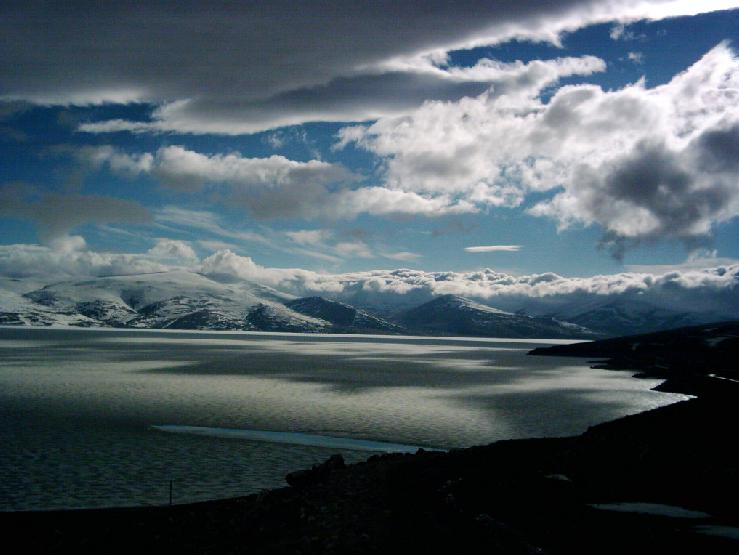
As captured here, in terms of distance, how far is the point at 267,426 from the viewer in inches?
2697

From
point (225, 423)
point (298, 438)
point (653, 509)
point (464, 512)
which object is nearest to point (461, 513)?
point (464, 512)

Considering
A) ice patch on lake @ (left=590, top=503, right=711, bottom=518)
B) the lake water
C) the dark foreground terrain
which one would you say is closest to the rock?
the dark foreground terrain

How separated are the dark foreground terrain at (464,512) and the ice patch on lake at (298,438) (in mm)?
10398

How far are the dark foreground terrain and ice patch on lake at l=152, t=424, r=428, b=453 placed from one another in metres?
10.4

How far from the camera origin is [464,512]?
30875 mm

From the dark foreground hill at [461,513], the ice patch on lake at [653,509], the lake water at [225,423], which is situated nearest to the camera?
the dark foreground hill at [461,513]

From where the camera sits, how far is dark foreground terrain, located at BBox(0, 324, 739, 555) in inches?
1068

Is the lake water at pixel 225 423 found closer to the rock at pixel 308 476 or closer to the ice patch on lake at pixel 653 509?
the rock at pixel 308 476

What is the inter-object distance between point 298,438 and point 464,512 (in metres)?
32.8

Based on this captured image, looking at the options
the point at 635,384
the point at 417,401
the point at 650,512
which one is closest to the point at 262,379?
the point at 417,401

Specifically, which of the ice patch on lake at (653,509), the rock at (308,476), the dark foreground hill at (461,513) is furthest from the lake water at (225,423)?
the ice patch on lake at (653,509)

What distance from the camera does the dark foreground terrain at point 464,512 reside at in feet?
89.0

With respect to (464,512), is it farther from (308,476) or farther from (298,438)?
(298,438)

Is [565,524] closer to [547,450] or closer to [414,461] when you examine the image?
[414,461]
